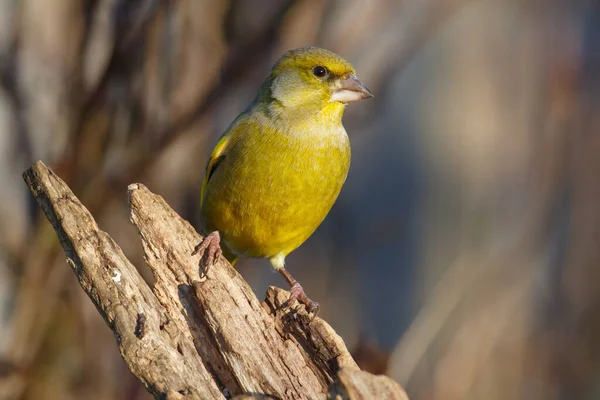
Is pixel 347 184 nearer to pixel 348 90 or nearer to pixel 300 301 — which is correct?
pixel 348 90

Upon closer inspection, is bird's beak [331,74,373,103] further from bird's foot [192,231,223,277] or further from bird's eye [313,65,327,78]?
bird's foot [192,231,223,277]

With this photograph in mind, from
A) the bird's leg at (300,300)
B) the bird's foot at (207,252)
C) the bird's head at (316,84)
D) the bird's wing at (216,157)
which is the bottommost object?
the bird's leg at (300,300)

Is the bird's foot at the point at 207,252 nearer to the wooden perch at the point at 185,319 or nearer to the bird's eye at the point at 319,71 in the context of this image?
the wooden perch at the point at 185,319

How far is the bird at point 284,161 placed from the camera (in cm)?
418

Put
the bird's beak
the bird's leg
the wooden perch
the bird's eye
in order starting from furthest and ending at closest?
1. the bird's eye
2. the bird's beak
3. the bird's leg
4. the wooden perch

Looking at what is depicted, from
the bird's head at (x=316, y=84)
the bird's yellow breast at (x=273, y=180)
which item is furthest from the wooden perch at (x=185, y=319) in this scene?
the bird's head at (x=316, y=84)

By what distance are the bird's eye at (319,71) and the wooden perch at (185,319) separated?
4.05 feet

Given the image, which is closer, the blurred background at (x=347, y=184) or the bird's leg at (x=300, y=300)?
the bird's leg at (x=300, y=300)

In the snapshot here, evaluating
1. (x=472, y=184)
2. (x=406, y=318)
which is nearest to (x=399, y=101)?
(x=472, y=184)

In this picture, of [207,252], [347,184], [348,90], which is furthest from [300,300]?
[347,184]

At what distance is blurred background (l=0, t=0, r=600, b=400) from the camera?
4156mm

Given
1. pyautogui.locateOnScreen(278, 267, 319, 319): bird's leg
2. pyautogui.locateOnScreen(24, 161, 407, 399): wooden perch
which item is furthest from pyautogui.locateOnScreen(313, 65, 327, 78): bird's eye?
pyautogui.locateOnScreen(24, 161, 407, 399): wooden perch

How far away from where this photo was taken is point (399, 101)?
1037cm

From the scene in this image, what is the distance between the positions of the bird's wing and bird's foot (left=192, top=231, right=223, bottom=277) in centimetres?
71
